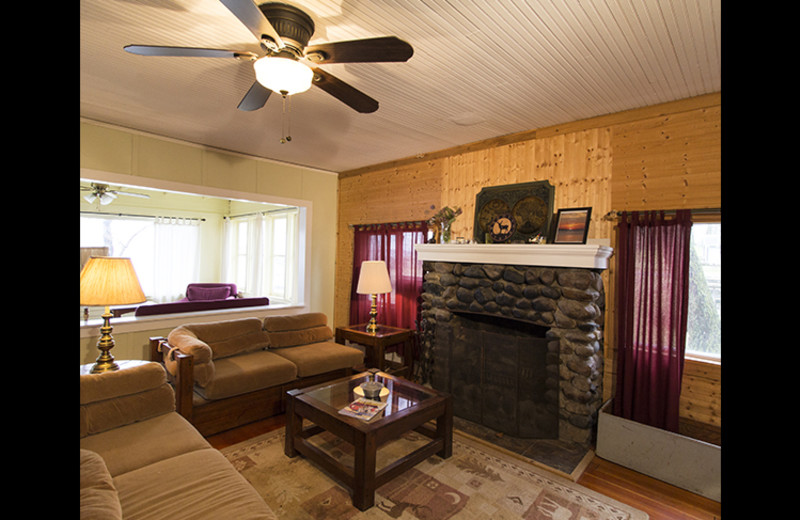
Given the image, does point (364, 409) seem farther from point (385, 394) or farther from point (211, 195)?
point (211, 195)

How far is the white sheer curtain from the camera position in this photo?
7.15 meters

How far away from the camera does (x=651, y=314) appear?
2994mm

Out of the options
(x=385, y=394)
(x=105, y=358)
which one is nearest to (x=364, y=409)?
(x=385, y=394)

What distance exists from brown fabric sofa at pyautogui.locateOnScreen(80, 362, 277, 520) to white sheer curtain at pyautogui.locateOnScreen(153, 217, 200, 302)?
5403 millimetres

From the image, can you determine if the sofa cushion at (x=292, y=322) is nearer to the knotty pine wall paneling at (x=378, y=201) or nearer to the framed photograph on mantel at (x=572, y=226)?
the knotty pine wall paneling at (x=378, y=201)

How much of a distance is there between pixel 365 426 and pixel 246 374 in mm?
1410

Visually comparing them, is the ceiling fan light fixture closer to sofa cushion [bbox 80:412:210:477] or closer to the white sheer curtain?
sofa cushion [bbox 80:412:210:477]

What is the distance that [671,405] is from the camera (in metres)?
2.88

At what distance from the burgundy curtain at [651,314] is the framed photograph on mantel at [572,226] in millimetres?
262

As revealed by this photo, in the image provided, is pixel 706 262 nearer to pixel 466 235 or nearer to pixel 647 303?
pixel 647 303

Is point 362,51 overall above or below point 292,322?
above

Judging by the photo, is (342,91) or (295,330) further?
(295,330)

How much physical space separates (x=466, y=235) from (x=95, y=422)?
10.8 ft
